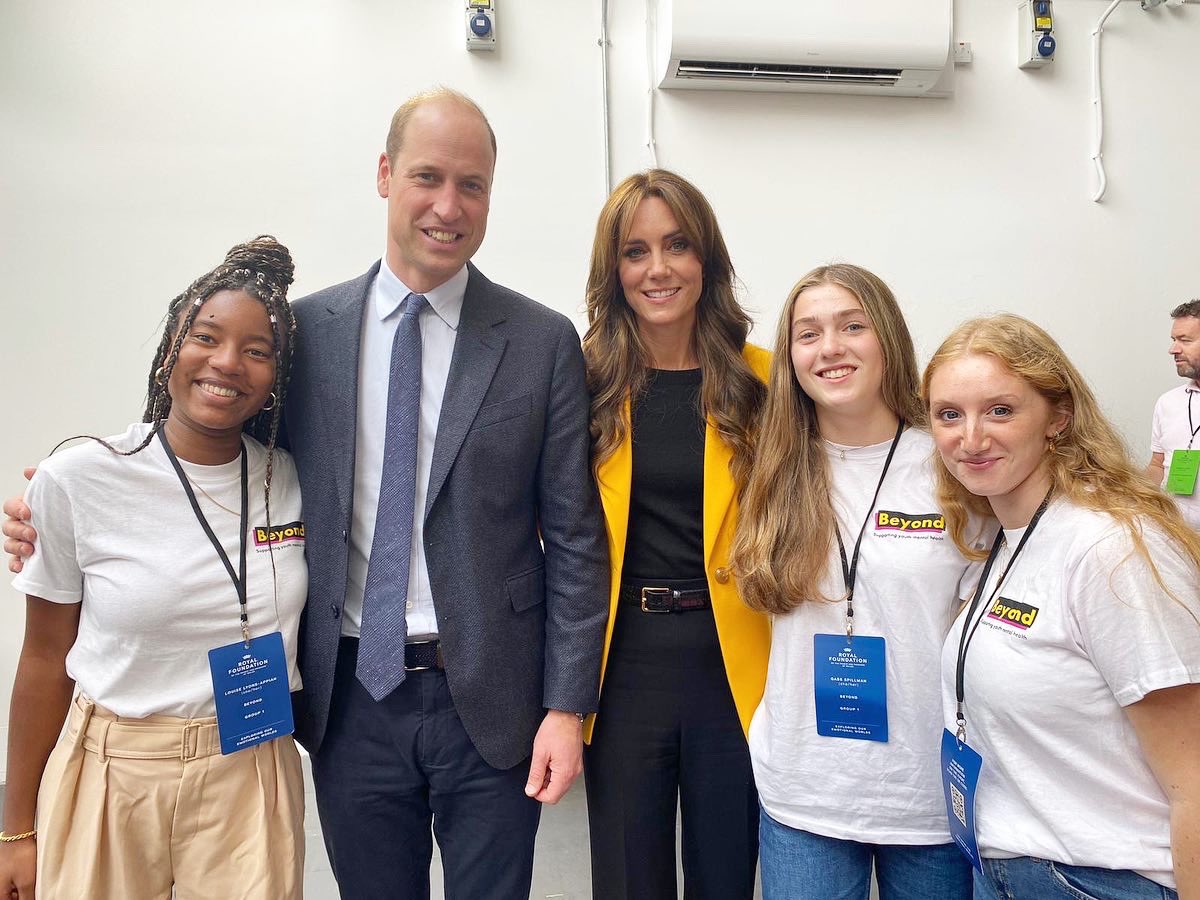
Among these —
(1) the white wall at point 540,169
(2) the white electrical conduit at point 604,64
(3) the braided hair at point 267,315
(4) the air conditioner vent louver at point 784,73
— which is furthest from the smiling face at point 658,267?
(4) the air conditioner vent louver at point 784,73

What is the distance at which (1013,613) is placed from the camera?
1.10 m

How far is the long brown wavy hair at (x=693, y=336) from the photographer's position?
1.59 metres

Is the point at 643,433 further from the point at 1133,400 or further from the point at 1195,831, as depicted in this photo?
the point at 1133,400

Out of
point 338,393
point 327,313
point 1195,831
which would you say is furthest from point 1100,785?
point 327,313

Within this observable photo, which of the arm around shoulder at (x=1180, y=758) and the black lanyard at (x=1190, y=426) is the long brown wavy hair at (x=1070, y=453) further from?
the black lanyard at (x=1190, y=426)

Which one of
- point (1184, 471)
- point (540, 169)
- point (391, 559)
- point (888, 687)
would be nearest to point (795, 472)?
point (888, 687)

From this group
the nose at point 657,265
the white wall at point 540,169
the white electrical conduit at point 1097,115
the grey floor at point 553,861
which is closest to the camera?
the nose at point 657,265

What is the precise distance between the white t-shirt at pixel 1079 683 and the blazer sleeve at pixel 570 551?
26.7 inches

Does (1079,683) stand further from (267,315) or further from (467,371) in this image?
(267,315)

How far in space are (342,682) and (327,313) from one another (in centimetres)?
73

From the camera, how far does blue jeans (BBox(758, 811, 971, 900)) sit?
1.28 meters

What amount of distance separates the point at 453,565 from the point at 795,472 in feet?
2.25

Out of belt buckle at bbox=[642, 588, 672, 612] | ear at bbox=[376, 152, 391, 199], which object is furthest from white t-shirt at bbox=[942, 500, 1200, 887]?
ear at bbox=[376, 152, 391, 199]

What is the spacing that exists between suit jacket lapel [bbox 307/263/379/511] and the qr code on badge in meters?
1.14
